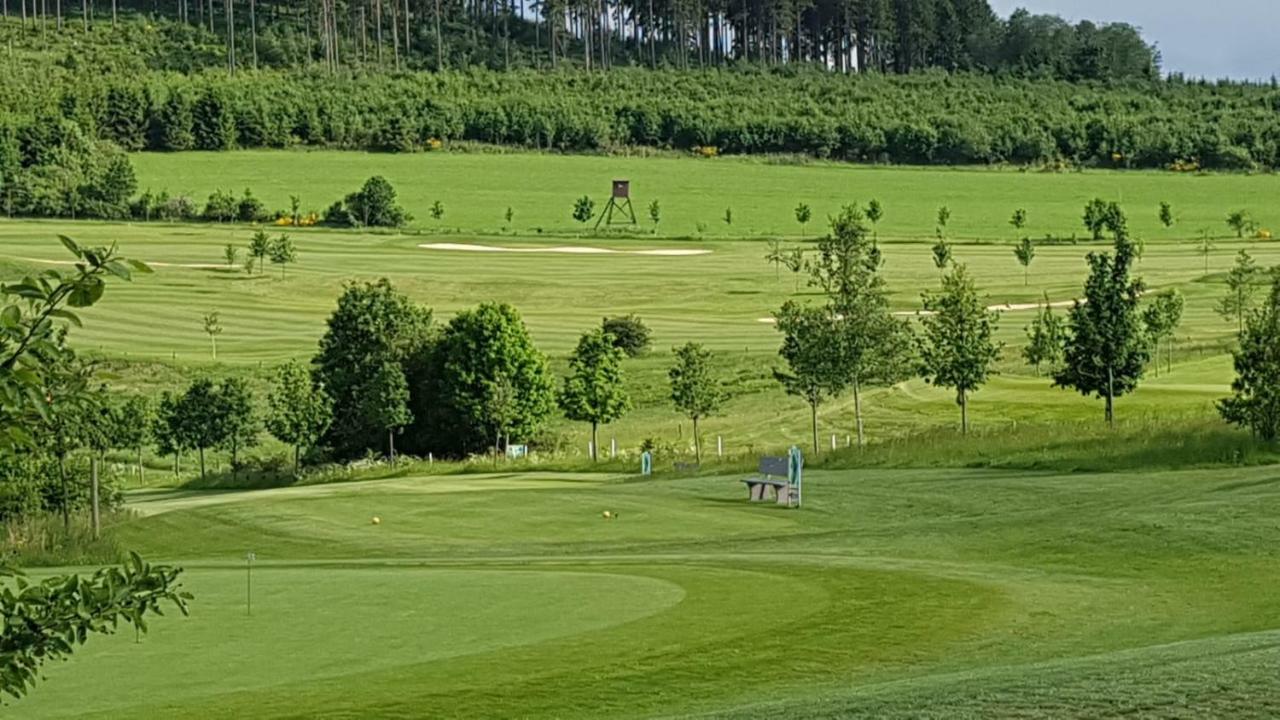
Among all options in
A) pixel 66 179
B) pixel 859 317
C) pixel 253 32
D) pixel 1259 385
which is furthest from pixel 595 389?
pixel 253 32

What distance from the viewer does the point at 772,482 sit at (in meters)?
37.4

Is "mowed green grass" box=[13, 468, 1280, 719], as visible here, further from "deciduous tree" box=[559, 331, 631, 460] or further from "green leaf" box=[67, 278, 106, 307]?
"deciduous tree" box=[559, 331, 631, 460]

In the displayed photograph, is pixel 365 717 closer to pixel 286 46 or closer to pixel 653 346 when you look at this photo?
pixel 653 346

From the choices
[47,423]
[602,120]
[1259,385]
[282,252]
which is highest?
[602,120]

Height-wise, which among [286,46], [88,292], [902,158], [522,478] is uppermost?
[286,46]

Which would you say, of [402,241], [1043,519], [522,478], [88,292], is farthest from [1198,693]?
[402,241]

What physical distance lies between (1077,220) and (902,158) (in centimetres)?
3384

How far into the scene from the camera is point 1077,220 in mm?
129500

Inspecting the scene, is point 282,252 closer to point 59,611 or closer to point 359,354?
point 359,354

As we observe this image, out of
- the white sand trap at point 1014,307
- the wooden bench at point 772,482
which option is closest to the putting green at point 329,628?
the wooden bench at point 772,482

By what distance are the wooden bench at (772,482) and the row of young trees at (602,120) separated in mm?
115933

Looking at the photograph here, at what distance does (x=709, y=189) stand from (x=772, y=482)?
107096mm

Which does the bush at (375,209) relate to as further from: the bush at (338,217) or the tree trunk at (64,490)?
the tree trunk at (64,490)

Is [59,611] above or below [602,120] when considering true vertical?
below
